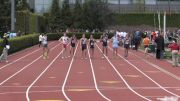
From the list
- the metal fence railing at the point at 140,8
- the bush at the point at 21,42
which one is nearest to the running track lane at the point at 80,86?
the bush at the point at 21,42

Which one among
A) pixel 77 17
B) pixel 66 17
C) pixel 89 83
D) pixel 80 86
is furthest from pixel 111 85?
pixel 66 17

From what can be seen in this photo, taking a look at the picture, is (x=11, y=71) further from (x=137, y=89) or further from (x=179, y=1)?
(x=179, y=1)

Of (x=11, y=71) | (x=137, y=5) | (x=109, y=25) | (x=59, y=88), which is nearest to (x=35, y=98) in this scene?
(x=59, y=88)

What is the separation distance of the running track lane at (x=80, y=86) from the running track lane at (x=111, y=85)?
0.32m

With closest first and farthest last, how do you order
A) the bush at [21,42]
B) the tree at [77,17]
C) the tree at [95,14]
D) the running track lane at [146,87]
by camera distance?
the running track lane at [146,87] → the bush at [21,42] → the tree at [95,14] → the tree at [77,17]

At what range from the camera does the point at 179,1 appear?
10769cm

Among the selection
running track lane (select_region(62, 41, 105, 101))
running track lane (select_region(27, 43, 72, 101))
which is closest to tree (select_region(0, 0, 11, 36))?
running track lane (select_region(27, 43, 72, 101))

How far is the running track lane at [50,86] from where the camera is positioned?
677 inches

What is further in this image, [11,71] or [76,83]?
[11,71]

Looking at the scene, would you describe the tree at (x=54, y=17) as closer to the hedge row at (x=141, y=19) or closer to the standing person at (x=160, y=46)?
the hedge row at (x=141, y=19)

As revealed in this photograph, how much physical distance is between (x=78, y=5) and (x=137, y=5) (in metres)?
15.0

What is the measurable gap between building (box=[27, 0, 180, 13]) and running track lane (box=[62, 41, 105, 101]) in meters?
76.3

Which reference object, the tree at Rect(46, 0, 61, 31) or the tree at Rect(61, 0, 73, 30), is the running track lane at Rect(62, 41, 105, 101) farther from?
the tree at Rect(61, 0, 73, 30)

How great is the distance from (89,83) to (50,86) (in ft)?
6.14
